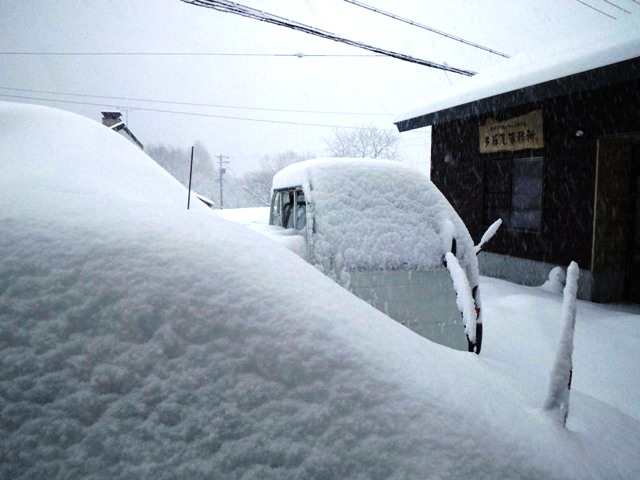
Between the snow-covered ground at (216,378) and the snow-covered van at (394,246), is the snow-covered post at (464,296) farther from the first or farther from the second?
the snow-covered ground at (216,378)

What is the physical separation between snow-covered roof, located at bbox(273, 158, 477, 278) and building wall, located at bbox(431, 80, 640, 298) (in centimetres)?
431

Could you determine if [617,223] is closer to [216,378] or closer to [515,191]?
[515,191]

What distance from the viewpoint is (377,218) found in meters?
3.40

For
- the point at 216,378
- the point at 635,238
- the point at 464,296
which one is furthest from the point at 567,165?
the point at 216,378

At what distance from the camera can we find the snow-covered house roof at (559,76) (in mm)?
5094

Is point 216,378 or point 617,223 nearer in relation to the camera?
point 216,378

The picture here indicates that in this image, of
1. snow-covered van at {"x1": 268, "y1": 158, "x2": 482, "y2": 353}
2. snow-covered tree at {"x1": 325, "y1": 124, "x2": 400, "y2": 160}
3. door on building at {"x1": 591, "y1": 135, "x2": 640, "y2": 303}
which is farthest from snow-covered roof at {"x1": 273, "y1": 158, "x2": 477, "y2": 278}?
snow-covered tree at {"x1": 325, "y1": 124, "x2": 400, "y2": 160}

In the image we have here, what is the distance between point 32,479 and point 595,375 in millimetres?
4303

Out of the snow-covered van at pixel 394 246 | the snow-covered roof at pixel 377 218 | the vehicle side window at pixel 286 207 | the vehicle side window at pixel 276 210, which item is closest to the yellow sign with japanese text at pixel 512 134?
the snow-covered roof at pixel 377 218

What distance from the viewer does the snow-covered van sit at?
308cm

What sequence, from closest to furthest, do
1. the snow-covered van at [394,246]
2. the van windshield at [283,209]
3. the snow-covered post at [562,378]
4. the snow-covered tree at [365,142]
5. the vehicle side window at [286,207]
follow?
the snow-covered post at [562,378] → the snow-covered van at [394,246] → the van windshield at [283,209] → the vehicle side window at [286,207] → the snow-covered tree at [365,142]

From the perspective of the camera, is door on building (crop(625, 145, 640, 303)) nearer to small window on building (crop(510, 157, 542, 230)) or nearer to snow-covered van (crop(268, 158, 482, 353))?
small window on building (crop(510, 157, 542, 230))

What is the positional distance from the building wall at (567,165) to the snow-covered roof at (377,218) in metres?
4.31

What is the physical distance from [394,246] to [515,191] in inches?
237
